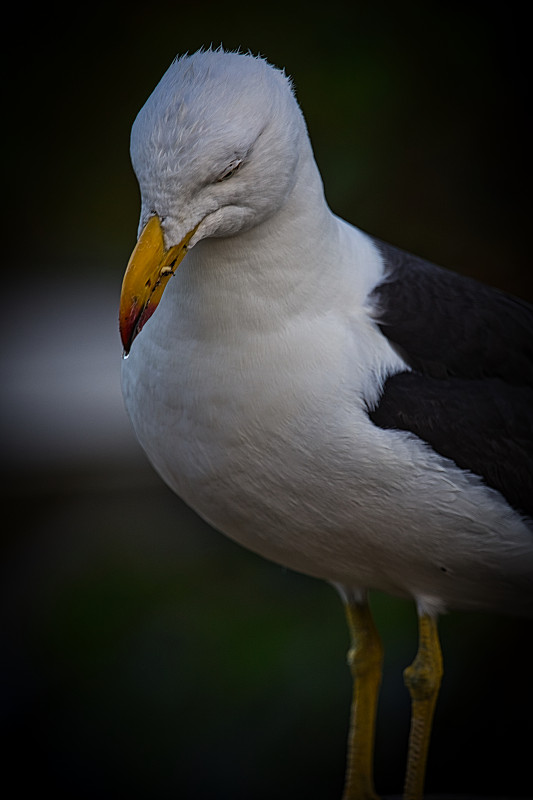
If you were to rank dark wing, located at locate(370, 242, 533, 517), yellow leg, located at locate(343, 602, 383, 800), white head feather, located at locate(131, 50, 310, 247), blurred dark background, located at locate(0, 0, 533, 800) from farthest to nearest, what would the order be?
blurred dark background, located at locate(0, 0, 533, 800) → yellow leg, located at locate(343, 602, 383, 800) → dark wing, located at locate(370, 242, 533, 517) → white head feather, located at locate(131, 50, 310, 247)

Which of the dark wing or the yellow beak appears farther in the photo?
the dark wing

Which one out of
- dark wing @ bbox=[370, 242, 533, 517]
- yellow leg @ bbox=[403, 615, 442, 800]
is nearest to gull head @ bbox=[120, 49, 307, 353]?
dark wing @ bbox=[370, 242, 533, 517]

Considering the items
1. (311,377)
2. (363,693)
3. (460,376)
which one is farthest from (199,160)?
(363,693)

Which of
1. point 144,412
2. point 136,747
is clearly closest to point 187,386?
point 144,412

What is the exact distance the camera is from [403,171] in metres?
3.51

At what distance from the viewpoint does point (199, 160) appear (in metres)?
1.28

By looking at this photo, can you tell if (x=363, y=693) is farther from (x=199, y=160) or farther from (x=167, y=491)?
(x=167, y=491)

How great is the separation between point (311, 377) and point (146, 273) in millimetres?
314

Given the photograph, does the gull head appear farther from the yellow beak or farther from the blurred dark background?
the blurred dark background

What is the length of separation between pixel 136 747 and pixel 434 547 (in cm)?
176

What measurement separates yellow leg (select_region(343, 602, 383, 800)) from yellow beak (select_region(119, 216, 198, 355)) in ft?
3.01

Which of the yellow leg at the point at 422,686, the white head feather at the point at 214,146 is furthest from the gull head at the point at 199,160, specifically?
the yellow leg at the point at 422,686

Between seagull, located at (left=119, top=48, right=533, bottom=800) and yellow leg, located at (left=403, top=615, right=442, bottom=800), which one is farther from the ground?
seagull, located at (left=119, top=48, right=533, bottom=800)

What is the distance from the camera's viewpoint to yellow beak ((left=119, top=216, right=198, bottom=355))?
1.32 metres
